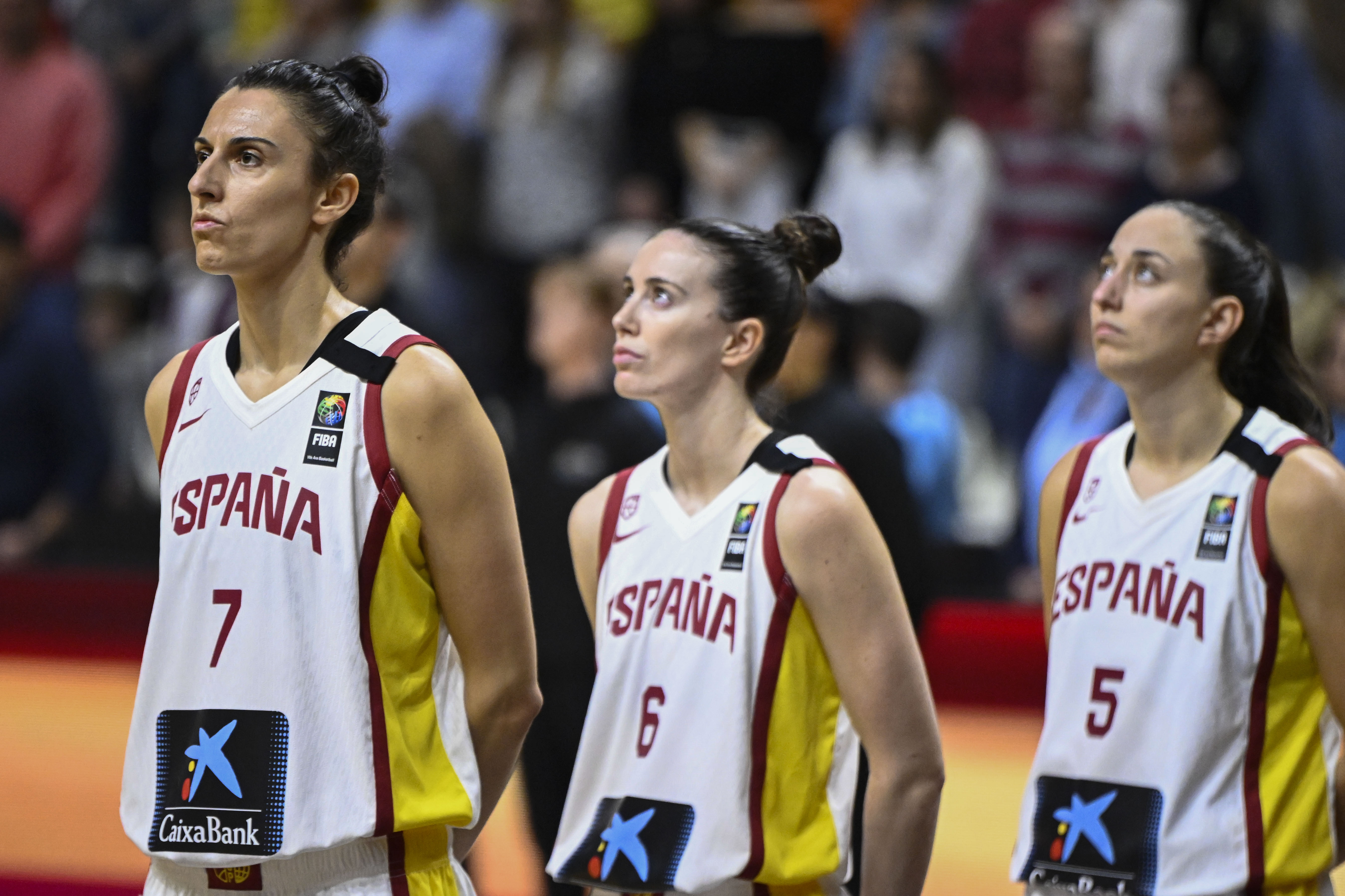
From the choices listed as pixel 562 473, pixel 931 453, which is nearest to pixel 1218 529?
pixel 562 473

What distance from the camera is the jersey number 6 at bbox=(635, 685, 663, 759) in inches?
111

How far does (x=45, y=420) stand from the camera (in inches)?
293

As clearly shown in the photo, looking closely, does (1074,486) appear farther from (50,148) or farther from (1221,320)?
(50,148)

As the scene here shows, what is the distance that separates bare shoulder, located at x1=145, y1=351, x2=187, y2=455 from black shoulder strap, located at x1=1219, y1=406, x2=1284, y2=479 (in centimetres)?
175

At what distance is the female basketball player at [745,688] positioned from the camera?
2732mm

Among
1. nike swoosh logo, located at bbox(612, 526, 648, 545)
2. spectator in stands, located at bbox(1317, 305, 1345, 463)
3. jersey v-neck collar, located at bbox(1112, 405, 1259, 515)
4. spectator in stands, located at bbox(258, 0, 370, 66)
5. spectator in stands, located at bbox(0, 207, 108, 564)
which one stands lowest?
nike swoosh logo, located at bbox(612, 526, 648, 545)

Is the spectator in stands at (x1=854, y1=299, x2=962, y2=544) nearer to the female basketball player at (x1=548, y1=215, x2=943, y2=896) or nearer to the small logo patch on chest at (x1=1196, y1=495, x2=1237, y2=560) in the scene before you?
the small logo patch on chest at (x1=1196, y1=495, x2=1237, y2=560)

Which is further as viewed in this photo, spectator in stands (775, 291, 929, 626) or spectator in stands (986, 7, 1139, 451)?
spectator in stands (986, 7, 1139, 451)

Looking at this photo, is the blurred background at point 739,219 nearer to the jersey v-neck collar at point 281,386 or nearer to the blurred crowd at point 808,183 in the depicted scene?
the blurred crowd at point 808,183

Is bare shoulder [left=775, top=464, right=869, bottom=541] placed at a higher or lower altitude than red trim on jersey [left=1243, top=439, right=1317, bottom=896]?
higher

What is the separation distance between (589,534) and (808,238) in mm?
656

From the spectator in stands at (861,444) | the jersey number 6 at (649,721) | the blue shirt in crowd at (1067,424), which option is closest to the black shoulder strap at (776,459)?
the jersey number 6 at (649,721)

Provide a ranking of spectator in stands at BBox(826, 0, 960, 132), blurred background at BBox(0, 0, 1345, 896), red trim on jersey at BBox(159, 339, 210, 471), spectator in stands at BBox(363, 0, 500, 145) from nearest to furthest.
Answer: red trim on jersey at BBox(159, 339, 210, 471), blurred background at BBox(0, 0, 1345, 896), spectator in stands at BBox(826, 0, 960, 132), spectator in stands at BBox(363, 0, 500, 145)

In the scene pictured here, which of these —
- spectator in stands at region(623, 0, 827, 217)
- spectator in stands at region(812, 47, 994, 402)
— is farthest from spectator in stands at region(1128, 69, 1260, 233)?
spectator in stands at region(623, 0, 827, 217)
